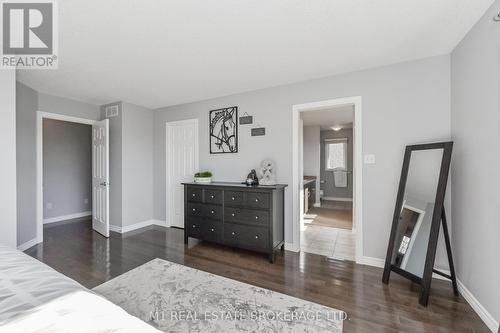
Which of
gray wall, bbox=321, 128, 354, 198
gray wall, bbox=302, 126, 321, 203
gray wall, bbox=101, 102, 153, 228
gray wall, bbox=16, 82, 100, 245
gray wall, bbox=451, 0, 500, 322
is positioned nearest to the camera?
gray wall, bbox=451, 0, 500, 322

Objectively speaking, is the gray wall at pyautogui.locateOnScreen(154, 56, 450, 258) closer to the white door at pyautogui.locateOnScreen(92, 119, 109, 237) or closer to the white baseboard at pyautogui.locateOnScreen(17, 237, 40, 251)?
the white door at pyautogui.locateOnScreen(92, 119, 109, 237)

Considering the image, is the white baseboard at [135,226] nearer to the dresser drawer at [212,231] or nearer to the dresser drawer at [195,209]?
the dresser drawer at [195,209]

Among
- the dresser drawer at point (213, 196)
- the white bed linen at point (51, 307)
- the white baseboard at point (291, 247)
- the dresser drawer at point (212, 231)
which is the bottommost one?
the white baseboard at point (291, 247)

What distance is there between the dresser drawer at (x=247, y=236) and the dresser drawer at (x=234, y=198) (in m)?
0.30

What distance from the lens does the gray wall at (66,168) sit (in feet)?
15.5

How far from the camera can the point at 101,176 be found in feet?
13.1

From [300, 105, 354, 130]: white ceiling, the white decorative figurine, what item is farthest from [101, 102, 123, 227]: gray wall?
[300, 105, 354, 130]: white ceiling

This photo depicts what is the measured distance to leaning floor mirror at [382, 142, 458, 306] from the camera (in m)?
2.03

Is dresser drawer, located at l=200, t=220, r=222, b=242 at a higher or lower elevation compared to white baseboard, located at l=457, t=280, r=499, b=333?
higher

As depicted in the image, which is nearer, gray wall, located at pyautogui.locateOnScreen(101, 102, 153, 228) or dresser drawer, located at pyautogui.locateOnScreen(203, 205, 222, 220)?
dresser drawer, located at pyautogui.locateOnScreen(203, 205, 222, 220)

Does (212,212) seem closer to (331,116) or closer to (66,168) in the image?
(331,116)

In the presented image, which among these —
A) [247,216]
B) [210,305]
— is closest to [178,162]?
[247,216]

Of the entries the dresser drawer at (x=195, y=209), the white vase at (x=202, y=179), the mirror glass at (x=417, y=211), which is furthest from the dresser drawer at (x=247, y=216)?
the mirror glass at (x=417, y=211)

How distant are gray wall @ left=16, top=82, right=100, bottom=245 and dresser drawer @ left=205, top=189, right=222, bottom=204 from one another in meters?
2.62
